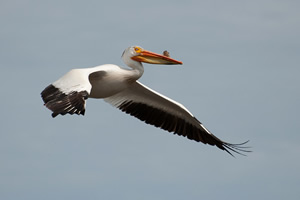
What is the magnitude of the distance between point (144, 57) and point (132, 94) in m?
1.35

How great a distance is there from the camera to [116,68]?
17828mm

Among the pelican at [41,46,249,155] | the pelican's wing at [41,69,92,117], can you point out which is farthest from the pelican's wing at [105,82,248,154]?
the pelican's wing at [41,69,92,117]

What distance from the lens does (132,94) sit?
1952 centimetres

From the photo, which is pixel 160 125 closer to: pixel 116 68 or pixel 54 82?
pixel 116 68

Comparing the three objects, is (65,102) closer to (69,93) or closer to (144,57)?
(69,93)

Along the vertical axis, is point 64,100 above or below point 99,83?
below

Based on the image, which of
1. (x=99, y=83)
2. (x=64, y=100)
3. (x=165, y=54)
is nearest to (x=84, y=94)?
(x=64, y=100)

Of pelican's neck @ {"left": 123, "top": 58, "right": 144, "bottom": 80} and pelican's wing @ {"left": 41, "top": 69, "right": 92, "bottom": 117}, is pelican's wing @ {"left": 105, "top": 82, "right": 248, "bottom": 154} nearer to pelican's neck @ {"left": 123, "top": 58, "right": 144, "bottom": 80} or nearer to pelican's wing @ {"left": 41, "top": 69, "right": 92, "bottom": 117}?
pelican's neck @ {"left": 123, "top": 58, "right": 144, "bottom": 80}

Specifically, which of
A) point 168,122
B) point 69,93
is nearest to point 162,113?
point 168,122

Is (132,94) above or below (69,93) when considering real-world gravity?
above

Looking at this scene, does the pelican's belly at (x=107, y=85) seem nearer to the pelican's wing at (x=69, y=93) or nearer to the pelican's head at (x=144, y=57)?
the pelican's head at (x=144, y=57)

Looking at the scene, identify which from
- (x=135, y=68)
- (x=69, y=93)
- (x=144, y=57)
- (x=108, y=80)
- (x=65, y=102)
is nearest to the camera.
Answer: (x=65, y=102)

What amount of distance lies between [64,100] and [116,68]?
10.3 feet

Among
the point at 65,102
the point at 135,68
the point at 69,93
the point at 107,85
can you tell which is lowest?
the point at 65,102
